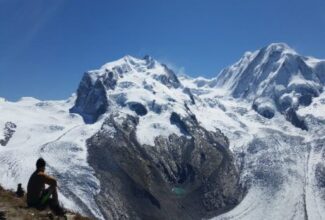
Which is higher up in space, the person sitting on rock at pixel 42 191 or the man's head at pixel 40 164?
the man's head at pixel 40 164

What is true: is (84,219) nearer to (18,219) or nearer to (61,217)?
(61,217)

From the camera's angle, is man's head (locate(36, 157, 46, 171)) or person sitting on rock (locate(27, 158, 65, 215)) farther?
man's head (locate(36, 157, 46, 171))

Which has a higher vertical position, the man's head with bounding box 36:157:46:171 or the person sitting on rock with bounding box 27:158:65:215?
the man's head with bounding box 36:157:46:171

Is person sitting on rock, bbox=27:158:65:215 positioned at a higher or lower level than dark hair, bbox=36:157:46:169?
lower

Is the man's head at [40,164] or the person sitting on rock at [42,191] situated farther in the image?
the man's head at [40,164]

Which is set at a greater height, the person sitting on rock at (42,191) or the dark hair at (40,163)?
the dark hair at (40,163)

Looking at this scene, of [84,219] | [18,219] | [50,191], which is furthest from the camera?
[84,219]

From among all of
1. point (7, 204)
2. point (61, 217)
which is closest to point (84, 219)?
point (61, 217)

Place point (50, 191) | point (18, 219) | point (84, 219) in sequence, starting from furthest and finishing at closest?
point (84, 219) < point (50, 191) < point (18, 219)
